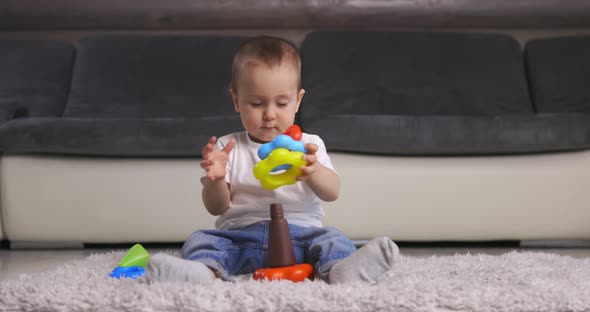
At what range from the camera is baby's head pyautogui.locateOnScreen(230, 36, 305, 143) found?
56.3 inches

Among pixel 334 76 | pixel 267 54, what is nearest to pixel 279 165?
pixel 267 54

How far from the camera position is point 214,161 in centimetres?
140

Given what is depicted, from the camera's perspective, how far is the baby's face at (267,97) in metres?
1.43

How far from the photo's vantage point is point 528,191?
7.47 ft

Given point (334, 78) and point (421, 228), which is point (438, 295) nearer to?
point (421, 228)

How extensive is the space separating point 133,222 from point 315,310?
1.27 meters

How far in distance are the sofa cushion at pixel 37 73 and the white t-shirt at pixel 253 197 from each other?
63.5 inches

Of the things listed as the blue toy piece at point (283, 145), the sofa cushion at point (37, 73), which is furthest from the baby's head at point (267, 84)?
the sofa cushion at point (37, 73)

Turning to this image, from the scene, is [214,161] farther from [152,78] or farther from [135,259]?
[152,78]

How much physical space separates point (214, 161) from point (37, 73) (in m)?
1.92

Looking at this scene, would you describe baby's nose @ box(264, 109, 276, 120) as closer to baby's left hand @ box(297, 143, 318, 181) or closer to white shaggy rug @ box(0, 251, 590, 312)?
baby's left hand @ box(297, 143, 318, 181)

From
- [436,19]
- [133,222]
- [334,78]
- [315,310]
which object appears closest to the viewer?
[315,310]

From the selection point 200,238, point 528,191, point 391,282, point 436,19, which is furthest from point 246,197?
point 436,19

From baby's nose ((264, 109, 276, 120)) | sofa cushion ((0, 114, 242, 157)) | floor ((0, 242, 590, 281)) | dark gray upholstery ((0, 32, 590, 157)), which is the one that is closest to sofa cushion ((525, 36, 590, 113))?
dark gray upholstery ((0, 32, 590, 157))
